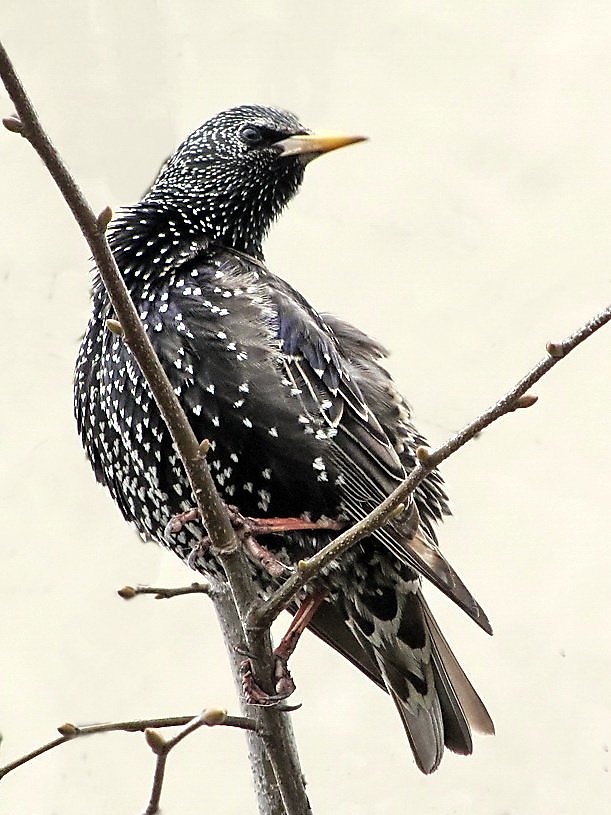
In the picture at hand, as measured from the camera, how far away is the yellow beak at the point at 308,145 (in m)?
2.13

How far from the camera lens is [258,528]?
5.45ft

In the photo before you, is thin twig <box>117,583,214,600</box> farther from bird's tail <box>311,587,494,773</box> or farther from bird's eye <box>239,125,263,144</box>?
bird's eye <box>239,125,263,144</box>

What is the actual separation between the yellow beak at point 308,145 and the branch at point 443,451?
42.2 inches

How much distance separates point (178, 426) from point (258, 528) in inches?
17.4

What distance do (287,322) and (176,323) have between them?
19 centimetres

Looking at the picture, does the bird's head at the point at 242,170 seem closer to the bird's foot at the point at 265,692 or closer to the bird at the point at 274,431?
the bird at the point at 274,431

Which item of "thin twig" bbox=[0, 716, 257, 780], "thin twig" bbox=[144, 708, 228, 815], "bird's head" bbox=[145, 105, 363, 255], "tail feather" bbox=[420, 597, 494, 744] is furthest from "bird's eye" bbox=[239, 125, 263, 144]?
"thin twig" bbox=[144, 708, 228, 815]

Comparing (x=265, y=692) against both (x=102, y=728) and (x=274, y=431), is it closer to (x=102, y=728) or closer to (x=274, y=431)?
(x=102, y=728)

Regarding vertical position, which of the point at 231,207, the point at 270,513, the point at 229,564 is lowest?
the point at 229,564

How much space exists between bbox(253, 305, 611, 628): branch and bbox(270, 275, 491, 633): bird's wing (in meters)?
0.45

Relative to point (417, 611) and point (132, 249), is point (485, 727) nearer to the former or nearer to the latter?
point (417, 611)

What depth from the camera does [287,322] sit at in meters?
1.84

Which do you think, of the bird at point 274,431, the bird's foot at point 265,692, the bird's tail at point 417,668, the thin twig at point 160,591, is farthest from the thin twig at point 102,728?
the bird's tail at point 417,668

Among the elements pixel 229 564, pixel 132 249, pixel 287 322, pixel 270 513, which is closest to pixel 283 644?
pixel 270 513
